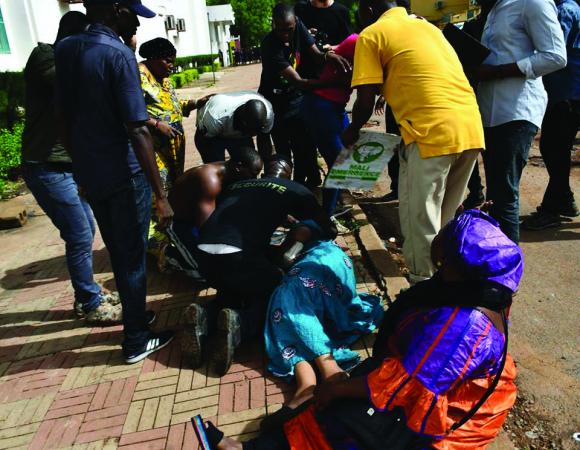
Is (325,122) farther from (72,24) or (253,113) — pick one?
(72,24)

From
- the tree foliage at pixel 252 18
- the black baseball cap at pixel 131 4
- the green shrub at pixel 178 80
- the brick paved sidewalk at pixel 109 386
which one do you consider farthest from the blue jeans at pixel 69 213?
the tree foliage at pixel 252 18

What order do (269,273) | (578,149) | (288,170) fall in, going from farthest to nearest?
(578,149), (288,170), (269,273)

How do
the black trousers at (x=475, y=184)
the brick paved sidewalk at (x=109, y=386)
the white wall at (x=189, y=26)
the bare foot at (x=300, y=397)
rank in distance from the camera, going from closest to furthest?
the bare foot at (x=300, y=397) → the brick paved sidewalk at (x=109, y=386) → the black trousers at (x=475, y=184) → the white wall at (x=189, y=26)

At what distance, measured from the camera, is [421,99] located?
2766 millimetres

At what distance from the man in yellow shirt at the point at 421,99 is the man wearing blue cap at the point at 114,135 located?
1227mm

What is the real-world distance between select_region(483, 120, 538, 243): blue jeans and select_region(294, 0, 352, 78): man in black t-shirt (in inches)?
86.8

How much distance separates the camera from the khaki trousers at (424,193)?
9.38 feet

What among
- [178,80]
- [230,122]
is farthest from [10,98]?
[178,80]

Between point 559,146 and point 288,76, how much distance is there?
7.94 ft

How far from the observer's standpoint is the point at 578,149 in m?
6.50

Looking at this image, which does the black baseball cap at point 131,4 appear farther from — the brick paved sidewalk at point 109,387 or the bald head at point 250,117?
the brick paved sidewalk at point 109,387

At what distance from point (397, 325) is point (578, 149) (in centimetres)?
593

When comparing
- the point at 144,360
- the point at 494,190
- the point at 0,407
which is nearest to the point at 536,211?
the point at 494,190

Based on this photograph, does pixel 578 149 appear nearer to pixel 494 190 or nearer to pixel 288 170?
pixel 494 190
